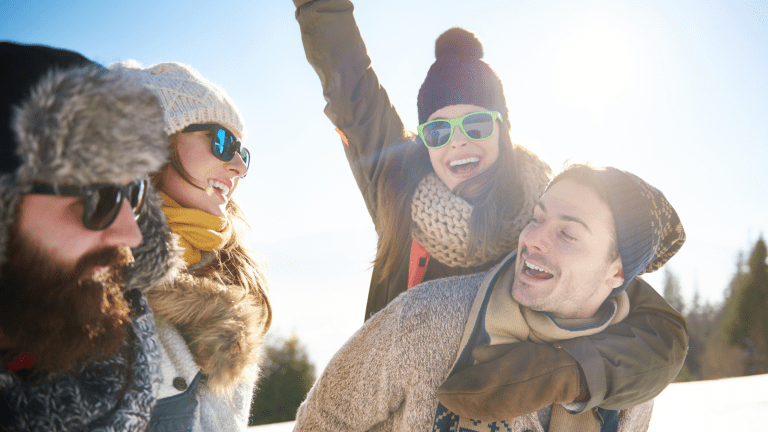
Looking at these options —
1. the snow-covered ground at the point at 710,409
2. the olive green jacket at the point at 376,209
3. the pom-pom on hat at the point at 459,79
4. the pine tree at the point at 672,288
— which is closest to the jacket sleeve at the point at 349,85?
the olive green jacket at the point at 376,209

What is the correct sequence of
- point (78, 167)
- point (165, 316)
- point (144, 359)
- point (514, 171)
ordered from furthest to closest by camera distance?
point (514, 171) < point (165, 316) < point (144, 359) < point (78, 167)

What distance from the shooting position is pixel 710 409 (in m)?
4.22

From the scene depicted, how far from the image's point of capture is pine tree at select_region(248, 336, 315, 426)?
13.8m

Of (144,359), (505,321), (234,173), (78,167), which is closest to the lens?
(78,167)

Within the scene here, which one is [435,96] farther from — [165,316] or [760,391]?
[760,391]

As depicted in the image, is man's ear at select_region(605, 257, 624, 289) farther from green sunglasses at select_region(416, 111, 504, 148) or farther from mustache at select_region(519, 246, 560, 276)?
green sunglasses at select_region(416, 111, 504, 148)

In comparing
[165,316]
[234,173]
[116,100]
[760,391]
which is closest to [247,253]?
[234,173]

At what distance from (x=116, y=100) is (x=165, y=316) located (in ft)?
2.60

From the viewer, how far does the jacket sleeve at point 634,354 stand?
1.60m

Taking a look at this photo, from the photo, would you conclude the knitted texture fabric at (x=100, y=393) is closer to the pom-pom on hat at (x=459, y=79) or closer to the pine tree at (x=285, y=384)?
the pom-pom on hat at (x=459, y=79)

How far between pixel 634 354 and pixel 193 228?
1.66m

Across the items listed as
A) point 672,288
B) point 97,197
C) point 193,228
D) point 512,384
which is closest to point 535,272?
point 512,384

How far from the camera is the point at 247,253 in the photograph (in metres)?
2.08

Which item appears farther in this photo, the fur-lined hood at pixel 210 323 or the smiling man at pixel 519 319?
the smiling man at pixel 519 319
